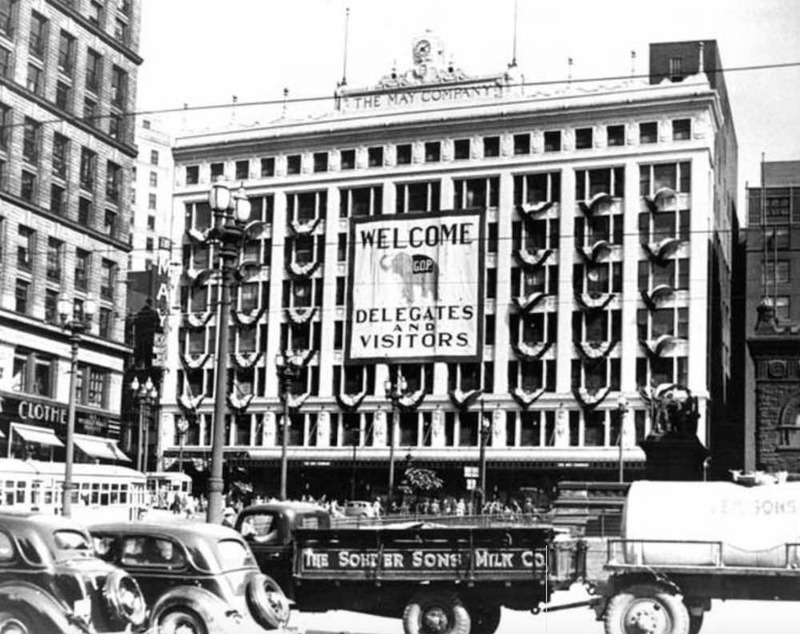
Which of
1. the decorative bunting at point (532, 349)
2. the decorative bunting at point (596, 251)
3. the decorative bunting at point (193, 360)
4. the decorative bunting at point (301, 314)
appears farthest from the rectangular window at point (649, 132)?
the decorative bunting at point (193, 360)

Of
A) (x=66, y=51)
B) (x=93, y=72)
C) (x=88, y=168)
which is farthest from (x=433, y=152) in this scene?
(x=66, y=51)

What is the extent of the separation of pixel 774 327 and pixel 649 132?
36.8 ft

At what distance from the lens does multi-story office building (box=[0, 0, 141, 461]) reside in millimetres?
37125

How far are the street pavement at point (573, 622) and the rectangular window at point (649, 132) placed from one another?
3579cm

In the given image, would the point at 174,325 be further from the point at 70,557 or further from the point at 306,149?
the point at 70,557

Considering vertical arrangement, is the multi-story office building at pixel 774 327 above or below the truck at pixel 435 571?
above

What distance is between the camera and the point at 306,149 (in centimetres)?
5131

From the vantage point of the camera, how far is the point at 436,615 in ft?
51.5

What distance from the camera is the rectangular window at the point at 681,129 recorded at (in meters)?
52.6

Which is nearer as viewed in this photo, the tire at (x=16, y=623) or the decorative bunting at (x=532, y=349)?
the tire at (x=16, y=623)

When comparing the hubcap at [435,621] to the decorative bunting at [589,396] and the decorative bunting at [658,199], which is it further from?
the decorative bunting at [589,396]

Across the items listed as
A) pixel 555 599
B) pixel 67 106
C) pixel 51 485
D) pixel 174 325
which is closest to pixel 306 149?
pixel 174 325

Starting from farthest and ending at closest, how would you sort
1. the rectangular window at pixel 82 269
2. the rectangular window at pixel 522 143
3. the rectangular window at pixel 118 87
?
the rectangular window at pixel 522 143, the rectangular window at pixel 82 269, the rectangular window at pixel 118 87

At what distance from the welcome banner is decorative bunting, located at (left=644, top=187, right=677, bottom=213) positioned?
638cm
